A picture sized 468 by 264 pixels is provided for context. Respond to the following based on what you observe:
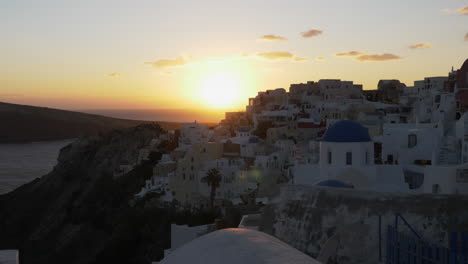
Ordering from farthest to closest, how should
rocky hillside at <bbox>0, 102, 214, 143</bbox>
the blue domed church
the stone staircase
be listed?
rocky hillside at <bbox>0, 102, 214, 143</bbox>
the stone staircase
the blue domed church

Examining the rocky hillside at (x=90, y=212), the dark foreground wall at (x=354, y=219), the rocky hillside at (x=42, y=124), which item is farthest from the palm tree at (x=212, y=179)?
the rocky hillside at (x=42, y=124)

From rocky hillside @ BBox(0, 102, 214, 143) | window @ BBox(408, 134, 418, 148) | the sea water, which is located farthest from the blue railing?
rocky hillside @ BBox(0, 102, 214, 143)

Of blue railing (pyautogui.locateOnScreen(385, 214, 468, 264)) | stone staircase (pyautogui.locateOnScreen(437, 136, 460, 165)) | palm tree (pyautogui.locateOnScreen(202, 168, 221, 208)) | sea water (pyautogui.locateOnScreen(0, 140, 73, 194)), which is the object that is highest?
stone staircase (pyautogui.locateOnScreen(437, 136, 460, 165))

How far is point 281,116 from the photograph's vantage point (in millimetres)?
48656

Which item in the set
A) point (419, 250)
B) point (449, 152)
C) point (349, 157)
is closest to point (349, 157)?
point (349, 157)

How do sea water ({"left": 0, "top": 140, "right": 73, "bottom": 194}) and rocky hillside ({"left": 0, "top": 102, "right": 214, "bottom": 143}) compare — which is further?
rocky hillside ({"left": 0, "top": 102, "right": 214, "bottom": 143})

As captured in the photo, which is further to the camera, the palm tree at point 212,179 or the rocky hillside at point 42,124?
the rocky hillside at point 42,124

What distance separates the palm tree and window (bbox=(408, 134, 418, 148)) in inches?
517

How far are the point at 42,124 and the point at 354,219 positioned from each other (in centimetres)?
14259

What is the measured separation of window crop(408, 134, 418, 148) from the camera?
2367 cm

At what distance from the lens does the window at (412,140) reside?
77.7ft

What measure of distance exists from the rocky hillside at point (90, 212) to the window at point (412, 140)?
15.6 meters

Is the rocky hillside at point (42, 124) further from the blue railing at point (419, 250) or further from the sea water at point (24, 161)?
the blue railing at point (419, 250)

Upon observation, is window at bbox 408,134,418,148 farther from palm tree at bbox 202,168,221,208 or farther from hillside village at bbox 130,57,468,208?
palm tree at bbox 202,168,221,208
